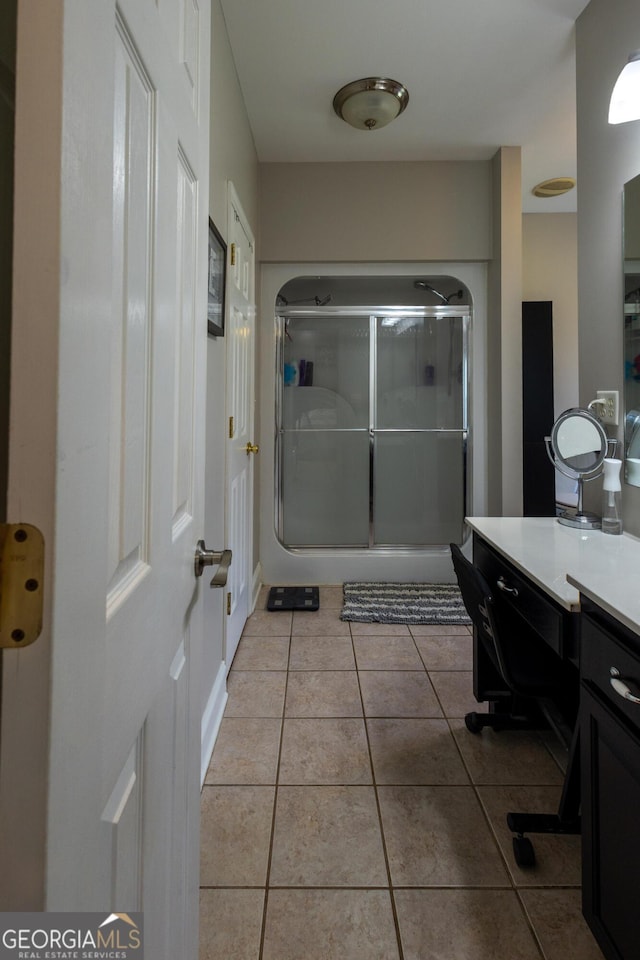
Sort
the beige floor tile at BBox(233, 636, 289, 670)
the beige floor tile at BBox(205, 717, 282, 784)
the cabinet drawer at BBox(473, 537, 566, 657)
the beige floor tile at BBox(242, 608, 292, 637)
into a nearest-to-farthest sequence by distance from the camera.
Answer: the cabinet drawer at BBox(473, 537, 566, 657) → the beige floor tile at BBox(205, 717, 282, 784) → the beige floor tile at BBox(233, 636, 289, 670) → the beige floor tile at BBox(242, 608, 292, 637)

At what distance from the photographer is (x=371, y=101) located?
7.70 ft

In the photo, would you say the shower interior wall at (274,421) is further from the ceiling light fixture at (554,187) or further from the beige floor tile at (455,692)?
the beige floor tile at (455,692)

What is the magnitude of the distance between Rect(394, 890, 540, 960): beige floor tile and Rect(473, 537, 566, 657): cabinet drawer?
605 millimetres

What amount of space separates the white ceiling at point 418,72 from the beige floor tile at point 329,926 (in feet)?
9.38

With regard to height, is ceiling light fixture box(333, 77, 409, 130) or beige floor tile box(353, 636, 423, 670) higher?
ceiling light fixture box(333, 77, 409, 130)

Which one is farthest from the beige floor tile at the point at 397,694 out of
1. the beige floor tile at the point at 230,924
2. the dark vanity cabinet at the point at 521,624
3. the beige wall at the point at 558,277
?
the beige wall at the point at 558,277

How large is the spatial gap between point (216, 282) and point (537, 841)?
201 centimetres

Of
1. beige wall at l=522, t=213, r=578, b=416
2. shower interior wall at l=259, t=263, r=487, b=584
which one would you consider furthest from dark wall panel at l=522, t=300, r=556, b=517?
shower interior wall at l=259, t=263, r=487, b=584

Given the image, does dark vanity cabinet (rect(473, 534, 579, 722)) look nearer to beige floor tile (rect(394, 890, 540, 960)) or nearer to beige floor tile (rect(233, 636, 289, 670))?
beige floor tile (rect(394, 890, 540, 960))

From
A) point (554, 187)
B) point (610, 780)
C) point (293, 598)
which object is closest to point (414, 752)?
point (610, 780)

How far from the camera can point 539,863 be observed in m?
1.25

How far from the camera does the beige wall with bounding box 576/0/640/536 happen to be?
1615 millimetres

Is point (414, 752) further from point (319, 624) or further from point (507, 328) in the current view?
point (507, 328)

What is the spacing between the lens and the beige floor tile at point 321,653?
2.27 m
